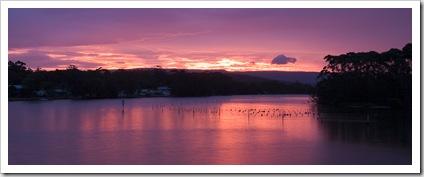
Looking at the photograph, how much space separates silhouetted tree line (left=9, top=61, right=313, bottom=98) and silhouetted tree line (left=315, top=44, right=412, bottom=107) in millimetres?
→ 12042

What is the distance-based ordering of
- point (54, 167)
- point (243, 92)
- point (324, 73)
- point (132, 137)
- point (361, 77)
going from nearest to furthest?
point (54, 167) < point (132, 137) < point (361, 77) < point (324, 73) < point (243, 92)

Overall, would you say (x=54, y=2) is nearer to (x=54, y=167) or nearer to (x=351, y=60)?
(x=54, y=167)

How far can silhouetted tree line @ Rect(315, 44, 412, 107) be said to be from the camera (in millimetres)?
33469

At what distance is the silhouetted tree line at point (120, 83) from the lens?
50562 millimetres

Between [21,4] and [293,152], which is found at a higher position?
[21,4]

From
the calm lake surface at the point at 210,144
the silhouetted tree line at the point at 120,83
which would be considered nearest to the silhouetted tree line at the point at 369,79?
the silhouetted tree line at the point at 120,83

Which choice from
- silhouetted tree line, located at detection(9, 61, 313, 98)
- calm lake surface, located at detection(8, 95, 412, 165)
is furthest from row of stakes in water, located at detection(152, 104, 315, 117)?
silhouetted tree line, located at detection(9, 61, 313, 98)

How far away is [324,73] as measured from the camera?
43.3 meters

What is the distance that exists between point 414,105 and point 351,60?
1332 inches

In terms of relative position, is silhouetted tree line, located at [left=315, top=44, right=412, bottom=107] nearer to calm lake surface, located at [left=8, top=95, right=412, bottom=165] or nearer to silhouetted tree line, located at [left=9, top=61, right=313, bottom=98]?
silhouetted tree line, located at [left=9, top=61, right=313, bottom=98]

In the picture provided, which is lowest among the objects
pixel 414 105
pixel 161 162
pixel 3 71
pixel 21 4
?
pixel 161 162

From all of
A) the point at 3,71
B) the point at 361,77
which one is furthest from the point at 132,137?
the point at 361,77

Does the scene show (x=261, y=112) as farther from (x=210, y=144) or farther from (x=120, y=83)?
(x=120, y=83)

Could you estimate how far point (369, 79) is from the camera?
3803 cm
